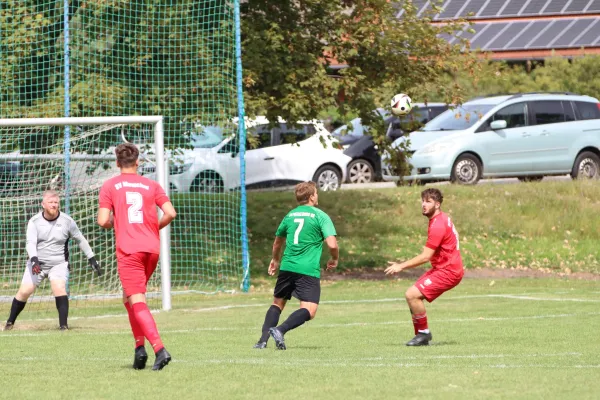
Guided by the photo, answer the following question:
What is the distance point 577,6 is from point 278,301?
3194 centimetres

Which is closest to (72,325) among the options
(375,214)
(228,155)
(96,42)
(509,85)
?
(96,42)

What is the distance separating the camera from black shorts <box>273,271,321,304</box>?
10.5 meters

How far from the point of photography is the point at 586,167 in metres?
26.3

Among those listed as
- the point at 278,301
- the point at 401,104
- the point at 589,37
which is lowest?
the point at 278,301

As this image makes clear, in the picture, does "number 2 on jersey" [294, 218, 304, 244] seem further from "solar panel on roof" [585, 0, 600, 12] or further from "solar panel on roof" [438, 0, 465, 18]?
"solar panel on roof" [585, 0, 600, 12]

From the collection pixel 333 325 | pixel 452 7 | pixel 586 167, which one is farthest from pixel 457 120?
pixel 452 7

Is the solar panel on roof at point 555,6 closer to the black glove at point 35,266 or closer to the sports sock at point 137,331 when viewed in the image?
the black glove at point 35,266

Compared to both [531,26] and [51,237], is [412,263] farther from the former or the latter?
[531,26]

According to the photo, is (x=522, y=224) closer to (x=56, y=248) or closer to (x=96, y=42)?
(x=96, y=42)

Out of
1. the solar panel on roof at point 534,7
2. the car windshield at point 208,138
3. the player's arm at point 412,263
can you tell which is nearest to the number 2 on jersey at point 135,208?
the player's arm at point 412,263

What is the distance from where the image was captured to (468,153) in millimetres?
25281

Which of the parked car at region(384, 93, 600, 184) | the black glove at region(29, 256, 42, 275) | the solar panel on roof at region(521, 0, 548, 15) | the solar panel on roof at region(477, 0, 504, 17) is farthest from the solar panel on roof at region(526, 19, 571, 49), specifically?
the black glove at region(29, 256, 42, 275)

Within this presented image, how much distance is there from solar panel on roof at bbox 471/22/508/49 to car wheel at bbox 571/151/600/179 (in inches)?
513

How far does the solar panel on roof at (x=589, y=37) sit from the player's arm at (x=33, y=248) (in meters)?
27.8
